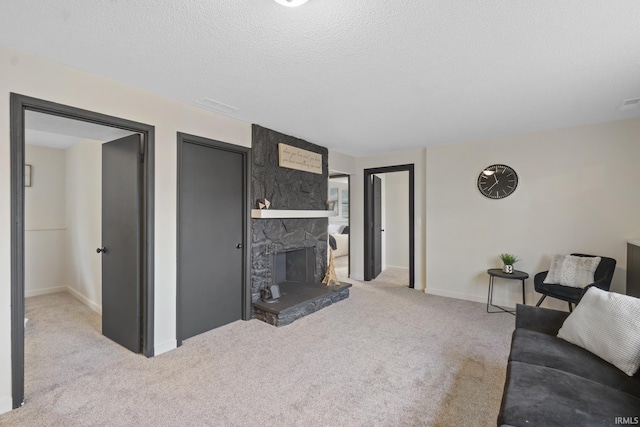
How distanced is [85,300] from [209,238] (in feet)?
7.45

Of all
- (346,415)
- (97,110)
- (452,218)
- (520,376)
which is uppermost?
(97,110)

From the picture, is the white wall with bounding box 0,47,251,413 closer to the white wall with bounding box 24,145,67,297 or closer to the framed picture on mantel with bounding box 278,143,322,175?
the framed picture on mantel with bounding box 278,143,322,175

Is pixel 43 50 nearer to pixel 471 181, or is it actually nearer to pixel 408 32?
pixel 408 32

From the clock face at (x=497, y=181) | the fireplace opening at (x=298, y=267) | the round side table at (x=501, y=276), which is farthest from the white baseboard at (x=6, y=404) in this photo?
the clock face at (x=497, y=181)

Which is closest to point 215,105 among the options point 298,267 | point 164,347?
point 164,347

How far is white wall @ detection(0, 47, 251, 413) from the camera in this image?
1.85 meters

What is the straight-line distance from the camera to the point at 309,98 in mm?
2688

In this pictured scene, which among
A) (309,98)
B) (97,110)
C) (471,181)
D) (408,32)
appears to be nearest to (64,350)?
(97,110)

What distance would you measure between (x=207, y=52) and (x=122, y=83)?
98 centimetres

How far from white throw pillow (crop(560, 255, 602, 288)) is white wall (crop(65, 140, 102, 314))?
5326 mm

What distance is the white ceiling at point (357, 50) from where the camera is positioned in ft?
5.01

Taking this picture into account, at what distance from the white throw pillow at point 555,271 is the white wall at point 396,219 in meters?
3.11

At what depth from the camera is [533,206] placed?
149 inches

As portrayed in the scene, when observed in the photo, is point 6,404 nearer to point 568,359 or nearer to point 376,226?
point 568,359
